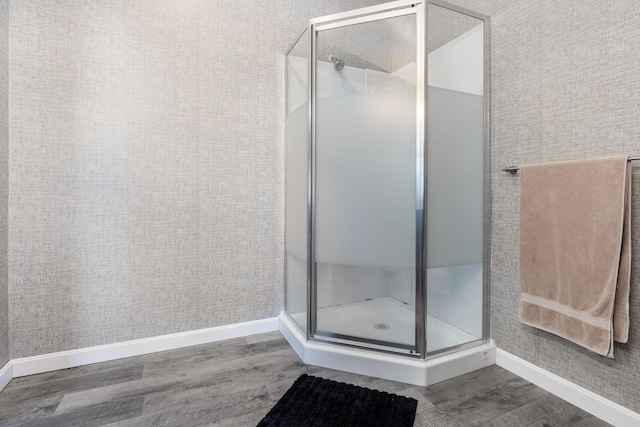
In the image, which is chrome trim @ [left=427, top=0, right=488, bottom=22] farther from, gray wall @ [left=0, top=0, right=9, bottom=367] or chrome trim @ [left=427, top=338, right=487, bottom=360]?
gray wall @ [left=0, top=0, right=9, bottom=367]

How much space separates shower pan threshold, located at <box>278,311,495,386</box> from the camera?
1550mm

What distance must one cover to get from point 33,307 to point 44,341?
0.64 ft

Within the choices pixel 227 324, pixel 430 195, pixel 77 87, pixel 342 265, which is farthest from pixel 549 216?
pixel 77 87

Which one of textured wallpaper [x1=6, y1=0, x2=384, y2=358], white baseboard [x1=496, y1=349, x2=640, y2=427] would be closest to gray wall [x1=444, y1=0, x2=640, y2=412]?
white baseboard [x1=496, y1=349, x2=640, y2=427]

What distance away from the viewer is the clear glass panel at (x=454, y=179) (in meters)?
1.61

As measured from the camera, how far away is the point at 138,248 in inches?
72.6

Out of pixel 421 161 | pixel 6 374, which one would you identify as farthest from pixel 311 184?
pixel 6 374

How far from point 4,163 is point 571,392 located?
2885mm

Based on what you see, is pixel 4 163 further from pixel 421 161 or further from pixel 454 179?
pixel 454 179

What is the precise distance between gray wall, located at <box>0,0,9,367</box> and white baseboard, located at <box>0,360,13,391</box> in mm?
27

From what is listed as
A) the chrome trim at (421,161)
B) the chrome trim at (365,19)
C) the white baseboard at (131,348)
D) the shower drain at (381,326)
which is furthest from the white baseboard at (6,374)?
the chrome trim at (365,19)

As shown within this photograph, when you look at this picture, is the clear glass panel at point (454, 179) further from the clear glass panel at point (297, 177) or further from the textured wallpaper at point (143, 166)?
the textured wallpaper at point (143, 166)

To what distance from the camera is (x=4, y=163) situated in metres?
1.54

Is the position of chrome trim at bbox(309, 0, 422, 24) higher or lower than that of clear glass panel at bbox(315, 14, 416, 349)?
higher
